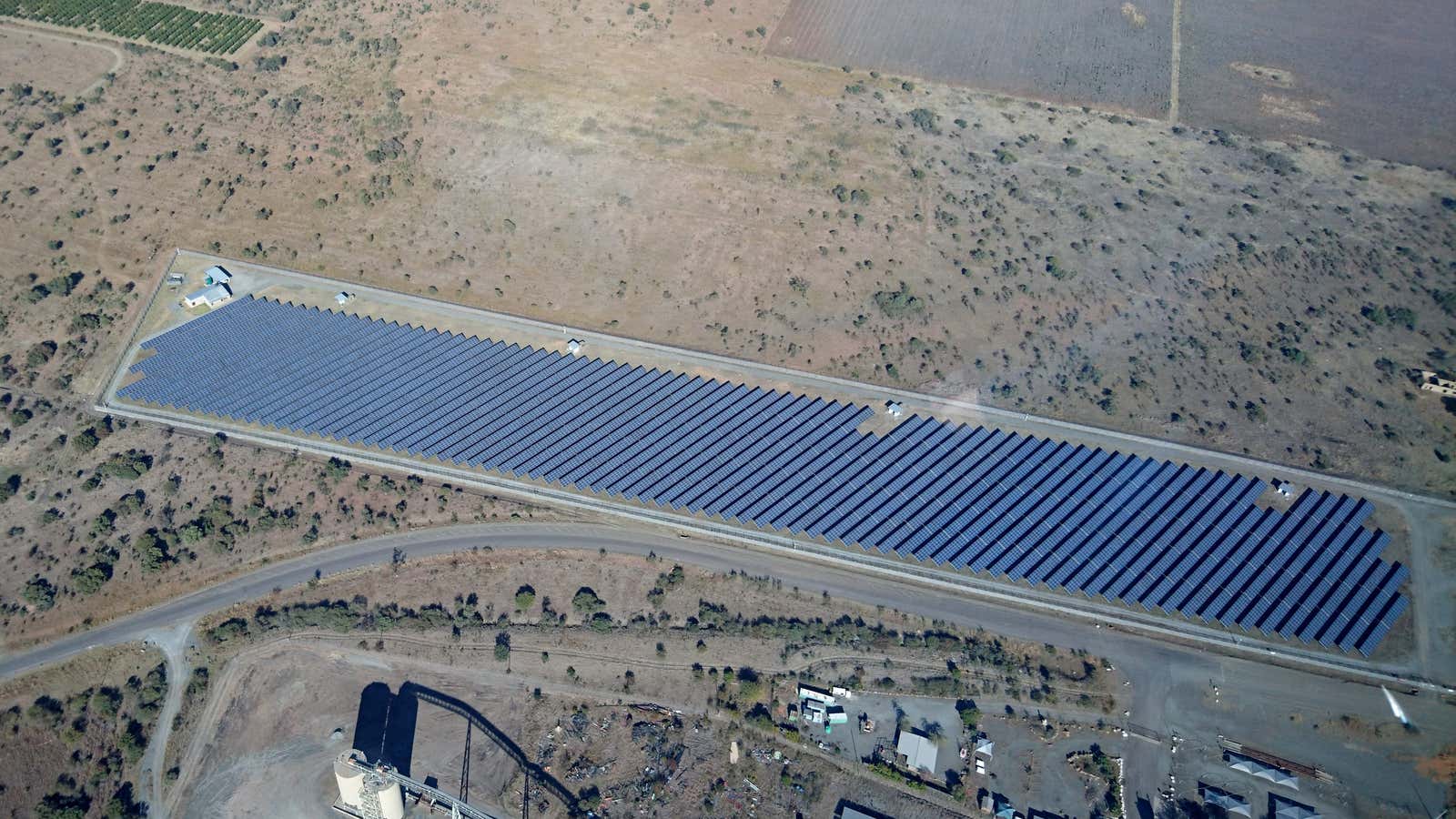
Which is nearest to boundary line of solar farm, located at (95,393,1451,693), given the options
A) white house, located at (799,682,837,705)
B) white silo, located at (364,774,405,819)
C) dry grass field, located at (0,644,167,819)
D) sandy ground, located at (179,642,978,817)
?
white house, located at (799,682,837,705)

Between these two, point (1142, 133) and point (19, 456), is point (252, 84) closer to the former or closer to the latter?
point (19, 456)

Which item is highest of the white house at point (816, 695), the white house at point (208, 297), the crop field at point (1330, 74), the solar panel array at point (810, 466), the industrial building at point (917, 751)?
the crop field at point (1330, 74)

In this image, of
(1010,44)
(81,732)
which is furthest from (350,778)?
(1010,44)

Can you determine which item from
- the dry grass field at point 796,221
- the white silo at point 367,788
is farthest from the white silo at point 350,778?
the dry grass field at point 796,221

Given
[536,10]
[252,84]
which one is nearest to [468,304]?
[252,84]

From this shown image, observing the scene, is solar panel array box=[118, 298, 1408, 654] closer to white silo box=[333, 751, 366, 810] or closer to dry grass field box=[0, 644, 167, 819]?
dry grass field box=[0, 644, 167, 819]

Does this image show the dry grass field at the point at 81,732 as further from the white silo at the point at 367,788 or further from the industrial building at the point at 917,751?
the industrial building at the point at 917,751
